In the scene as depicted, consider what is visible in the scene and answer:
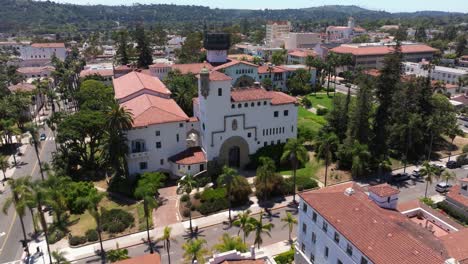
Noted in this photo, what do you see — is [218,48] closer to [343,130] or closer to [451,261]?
[343,130]

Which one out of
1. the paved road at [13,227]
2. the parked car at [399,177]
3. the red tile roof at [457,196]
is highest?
the red tile roof at [457,196]

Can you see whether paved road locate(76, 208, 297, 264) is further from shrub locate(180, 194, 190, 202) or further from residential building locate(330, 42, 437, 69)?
residential building locate(330, 42, 437, 69)

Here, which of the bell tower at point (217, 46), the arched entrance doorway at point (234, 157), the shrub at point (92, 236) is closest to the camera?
the shrub at point (92, 236)

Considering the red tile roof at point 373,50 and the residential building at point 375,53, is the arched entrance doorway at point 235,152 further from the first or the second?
the red tile roof at point 373,50

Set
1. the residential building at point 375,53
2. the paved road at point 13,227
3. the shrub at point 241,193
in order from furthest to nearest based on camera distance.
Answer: the residential building at point 375,53, the shrub at point 241,193, the paved road at point 13,227

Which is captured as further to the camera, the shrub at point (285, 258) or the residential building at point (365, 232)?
the shrub at point (285, 258)

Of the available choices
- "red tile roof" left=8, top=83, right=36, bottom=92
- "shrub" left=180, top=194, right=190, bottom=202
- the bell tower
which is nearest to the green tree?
the bell tower

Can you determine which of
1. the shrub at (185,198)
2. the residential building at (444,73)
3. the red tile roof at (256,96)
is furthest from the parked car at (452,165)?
the residential building at (444,73)
